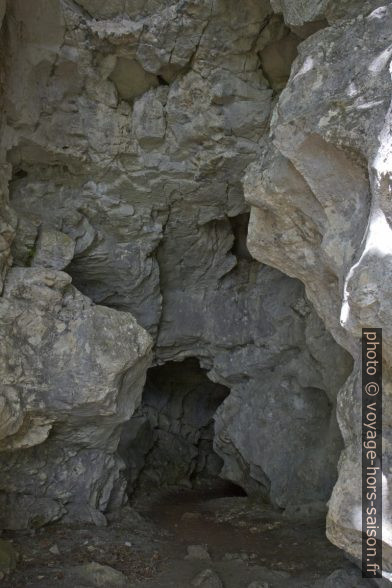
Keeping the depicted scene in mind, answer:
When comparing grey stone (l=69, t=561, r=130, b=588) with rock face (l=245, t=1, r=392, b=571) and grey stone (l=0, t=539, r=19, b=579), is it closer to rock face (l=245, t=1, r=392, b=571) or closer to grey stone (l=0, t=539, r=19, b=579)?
grey stone (l=0, t=539, r=19, b=579)

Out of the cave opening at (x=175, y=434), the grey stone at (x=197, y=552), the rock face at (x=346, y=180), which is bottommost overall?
the grey stone at (x=197, y=552)

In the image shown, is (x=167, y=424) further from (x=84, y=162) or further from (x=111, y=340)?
(x=84, y=162)

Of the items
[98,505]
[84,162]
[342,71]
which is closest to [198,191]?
[84,162]

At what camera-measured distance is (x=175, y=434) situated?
1012cm

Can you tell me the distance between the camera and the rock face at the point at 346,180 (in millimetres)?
3002

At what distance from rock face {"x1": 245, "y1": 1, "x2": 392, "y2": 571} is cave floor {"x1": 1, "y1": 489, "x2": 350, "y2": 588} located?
209 cm

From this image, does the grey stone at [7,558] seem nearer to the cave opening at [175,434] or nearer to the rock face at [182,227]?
the rock face at [182,227]

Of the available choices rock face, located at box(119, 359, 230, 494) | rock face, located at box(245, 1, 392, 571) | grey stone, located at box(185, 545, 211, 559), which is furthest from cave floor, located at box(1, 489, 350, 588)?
rock face, located at box(245, 1, 392, 571)

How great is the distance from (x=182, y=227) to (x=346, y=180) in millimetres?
3875

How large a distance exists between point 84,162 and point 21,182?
81 centimetres

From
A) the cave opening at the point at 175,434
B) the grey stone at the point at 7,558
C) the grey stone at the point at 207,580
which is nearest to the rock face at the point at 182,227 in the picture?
the grey stone at the point at 7,558

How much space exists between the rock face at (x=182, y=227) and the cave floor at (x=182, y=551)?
0.40 meters

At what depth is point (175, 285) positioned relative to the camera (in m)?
8.03

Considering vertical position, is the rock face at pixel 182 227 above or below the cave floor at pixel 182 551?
above
